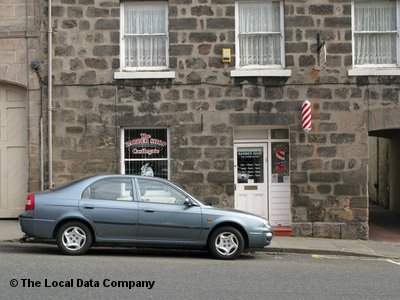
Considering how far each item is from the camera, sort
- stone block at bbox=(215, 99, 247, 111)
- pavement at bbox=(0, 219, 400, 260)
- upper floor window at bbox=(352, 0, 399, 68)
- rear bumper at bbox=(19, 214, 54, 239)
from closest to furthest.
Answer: rear bumper at bbox=(19, 214, 54, 239)
pavement at bbox=(0, 219, 400, 260)
stone block at bbox=(215, 99, 247, 111)
upper floor window at bbox=(352, 0, 399, 68)

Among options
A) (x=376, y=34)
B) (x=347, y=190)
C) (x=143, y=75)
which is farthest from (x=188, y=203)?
(x=376, y=34)

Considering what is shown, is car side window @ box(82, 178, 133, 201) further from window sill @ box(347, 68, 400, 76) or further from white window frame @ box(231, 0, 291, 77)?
window sill @ box(347, 68, 400, 76)

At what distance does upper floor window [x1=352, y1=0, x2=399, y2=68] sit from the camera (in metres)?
13.5

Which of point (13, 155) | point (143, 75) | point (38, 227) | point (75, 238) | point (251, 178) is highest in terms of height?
→ point (143, 75)

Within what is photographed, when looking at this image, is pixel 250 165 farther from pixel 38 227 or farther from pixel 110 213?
pixel 38 227

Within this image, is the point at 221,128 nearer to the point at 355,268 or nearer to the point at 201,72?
the point at 201,72

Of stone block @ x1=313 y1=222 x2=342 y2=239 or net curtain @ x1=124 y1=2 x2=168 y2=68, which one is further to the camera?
net curtain @ x1=124 y1=2 x2=168 y2=68

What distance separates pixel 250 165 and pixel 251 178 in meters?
0.31

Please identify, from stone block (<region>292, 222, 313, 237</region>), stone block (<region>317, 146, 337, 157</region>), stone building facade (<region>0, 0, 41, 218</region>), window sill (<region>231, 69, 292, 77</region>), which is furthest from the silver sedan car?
window sill (<region>231, 69, 292, 77</region>)

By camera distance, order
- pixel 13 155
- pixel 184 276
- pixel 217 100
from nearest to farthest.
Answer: pixel 184 276 < pixel 217 100 < pixel 13 155

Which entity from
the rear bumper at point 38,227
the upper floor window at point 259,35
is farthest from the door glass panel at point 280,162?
the rear bumper at point 38,227

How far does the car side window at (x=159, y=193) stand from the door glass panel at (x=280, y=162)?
4259 mm

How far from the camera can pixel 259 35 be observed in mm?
13477

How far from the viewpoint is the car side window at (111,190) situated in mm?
9758
